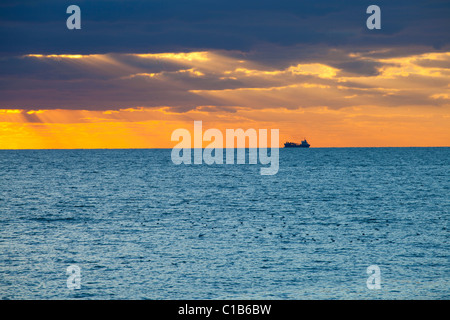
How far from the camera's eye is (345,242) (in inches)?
1793

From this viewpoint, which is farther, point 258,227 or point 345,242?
point 258,227

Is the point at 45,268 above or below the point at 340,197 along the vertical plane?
below

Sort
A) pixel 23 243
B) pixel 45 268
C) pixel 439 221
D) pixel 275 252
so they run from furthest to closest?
pixel 439 221 < pixel 23 243 < pixel 275 252 < pixel 45 268

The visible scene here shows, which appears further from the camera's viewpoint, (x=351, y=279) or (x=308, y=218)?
(x=308, y=218)

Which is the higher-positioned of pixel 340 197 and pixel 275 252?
pixel 340 197

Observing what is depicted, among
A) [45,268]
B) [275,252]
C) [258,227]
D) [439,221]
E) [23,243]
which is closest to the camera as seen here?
[45,268]

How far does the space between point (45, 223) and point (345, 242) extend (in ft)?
107

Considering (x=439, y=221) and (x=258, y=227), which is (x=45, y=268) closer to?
(x=258, y=227)

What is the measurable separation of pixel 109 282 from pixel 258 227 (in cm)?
2421
